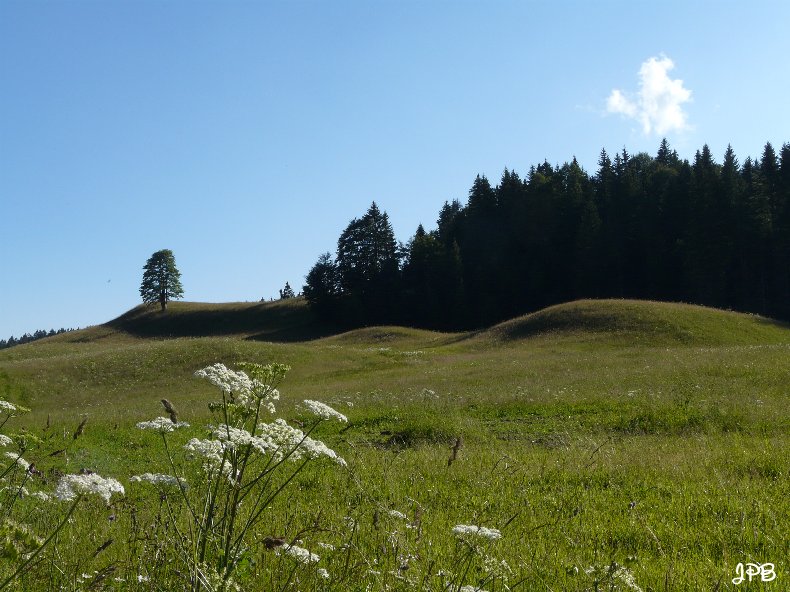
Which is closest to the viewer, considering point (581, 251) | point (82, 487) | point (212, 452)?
point (82, 487)

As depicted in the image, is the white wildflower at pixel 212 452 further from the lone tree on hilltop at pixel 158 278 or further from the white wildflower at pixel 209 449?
the lone tree on hilltop at pixel 158 278

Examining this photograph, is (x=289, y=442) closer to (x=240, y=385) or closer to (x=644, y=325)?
(x=240, y=385)

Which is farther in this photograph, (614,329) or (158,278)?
(158,278)

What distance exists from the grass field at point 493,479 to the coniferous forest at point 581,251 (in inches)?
1932

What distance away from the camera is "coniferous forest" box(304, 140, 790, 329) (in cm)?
7656

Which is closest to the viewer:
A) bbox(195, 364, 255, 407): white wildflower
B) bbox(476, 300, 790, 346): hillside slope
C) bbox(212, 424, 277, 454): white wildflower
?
bbox(212, 424, 277, 454): white wildflower

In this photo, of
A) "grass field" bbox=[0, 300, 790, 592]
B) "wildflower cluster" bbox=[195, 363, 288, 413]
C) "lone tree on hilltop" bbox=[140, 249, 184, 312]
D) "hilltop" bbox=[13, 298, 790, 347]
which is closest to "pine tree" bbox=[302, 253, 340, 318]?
"hilltop" bbox=[13, 298, 790, 347]

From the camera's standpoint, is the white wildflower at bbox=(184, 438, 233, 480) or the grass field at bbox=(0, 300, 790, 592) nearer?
the white wildflower at bbox=(184, 438, 233, 480)

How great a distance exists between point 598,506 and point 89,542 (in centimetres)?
565

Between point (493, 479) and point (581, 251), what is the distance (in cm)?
8017

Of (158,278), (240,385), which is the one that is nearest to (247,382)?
(240,385)

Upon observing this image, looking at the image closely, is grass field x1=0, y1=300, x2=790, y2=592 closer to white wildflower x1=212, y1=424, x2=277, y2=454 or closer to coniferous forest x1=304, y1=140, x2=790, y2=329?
white wildflower x1=212, y1=424, x2=277, y2=454

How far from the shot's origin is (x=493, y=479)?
862cm

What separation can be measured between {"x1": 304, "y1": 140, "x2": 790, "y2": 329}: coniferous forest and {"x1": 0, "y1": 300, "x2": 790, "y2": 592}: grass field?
1932 inches
